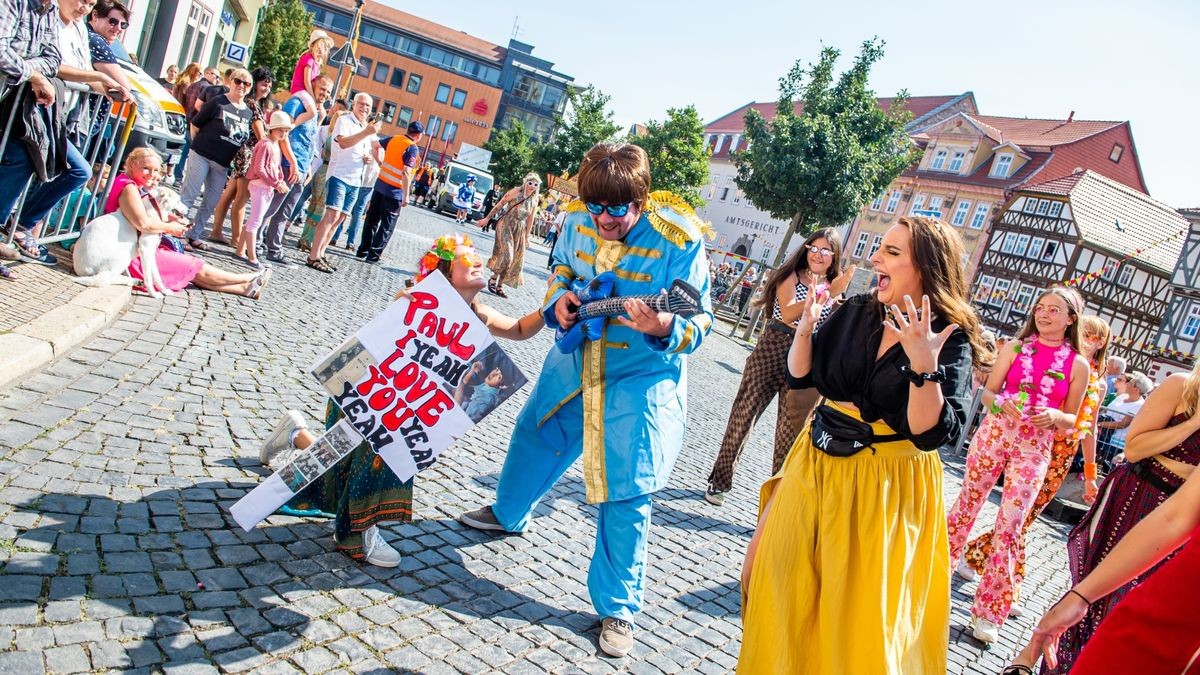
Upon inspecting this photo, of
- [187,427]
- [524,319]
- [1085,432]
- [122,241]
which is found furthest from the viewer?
[122,241]

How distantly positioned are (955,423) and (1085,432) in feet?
10.9

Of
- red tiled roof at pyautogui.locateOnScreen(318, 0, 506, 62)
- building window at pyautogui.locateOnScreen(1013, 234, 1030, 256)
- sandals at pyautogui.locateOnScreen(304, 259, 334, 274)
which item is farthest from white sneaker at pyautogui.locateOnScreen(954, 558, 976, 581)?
red tiled roof at pyautogui.locateOnScreen(318, 0, 506, 62)

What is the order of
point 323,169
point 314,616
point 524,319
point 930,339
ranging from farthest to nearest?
1. point 323,169
2. point 524,319
3. point 314,616
4. point 930,339

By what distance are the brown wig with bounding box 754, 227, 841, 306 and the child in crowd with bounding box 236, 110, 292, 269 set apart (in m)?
5.46

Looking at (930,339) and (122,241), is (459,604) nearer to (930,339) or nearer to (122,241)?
(930,339)

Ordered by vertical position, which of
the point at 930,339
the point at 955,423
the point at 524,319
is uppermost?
the point at 930,339

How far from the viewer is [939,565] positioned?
298cm

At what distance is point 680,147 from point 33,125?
46569mm

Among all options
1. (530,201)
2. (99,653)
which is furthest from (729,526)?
(530,201)

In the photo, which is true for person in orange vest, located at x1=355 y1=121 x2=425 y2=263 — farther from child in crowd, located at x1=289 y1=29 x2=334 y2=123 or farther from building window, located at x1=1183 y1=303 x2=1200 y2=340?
building window, located at x1=1183 y1=303 x2=1200 y2=340

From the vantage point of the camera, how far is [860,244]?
53812 millimetres

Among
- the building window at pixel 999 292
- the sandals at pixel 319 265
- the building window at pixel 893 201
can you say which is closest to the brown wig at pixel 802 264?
the sandals at pixel 319 265

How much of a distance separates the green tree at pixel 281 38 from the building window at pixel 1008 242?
35.1 m

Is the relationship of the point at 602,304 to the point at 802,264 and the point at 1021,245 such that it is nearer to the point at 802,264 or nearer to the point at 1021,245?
the point at 802,264
